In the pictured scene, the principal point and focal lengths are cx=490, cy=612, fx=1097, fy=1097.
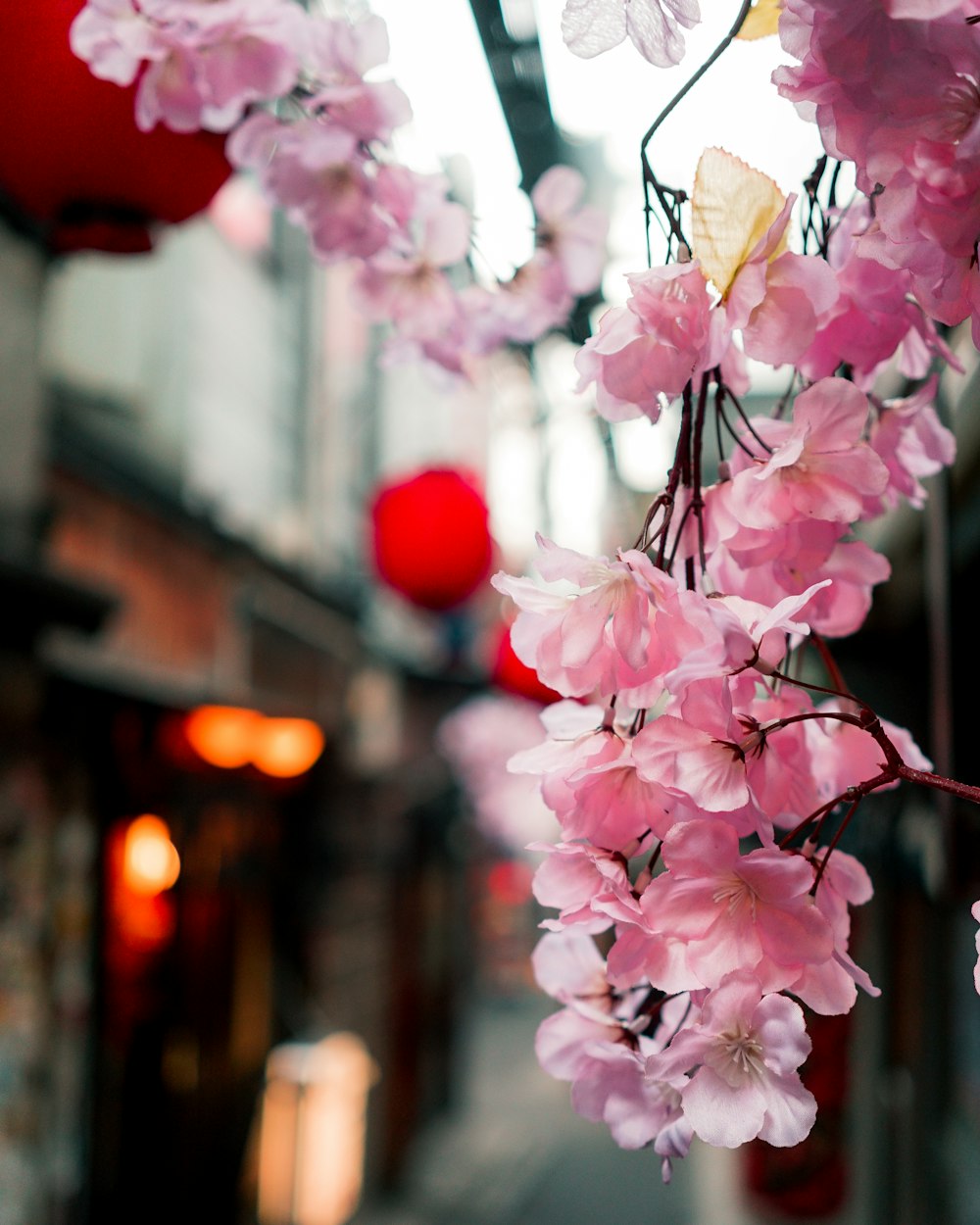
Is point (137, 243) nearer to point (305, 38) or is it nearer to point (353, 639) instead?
point (305, 38)

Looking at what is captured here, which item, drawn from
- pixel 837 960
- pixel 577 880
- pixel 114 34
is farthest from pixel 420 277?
pixel 837 960

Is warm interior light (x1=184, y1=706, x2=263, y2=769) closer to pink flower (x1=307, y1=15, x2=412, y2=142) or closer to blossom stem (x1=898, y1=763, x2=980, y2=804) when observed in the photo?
pink flower (x1=307, y1=15, x2=412, y2=142)

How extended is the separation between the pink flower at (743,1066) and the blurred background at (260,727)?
0.29 m

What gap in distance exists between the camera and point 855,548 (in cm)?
Result: 101

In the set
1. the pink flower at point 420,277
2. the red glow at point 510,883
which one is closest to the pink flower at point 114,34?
the pink flower at point 420,277

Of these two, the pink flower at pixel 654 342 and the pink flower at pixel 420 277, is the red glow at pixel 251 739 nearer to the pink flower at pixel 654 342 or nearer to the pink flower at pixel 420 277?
the pink flower at pixel 420 277

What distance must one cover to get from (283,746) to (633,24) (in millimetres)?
5928

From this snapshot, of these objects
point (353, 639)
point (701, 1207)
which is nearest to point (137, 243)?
point (701, 1207)

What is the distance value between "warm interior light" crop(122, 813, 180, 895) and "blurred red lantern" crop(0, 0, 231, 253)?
4.39m

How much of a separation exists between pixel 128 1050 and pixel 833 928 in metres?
5.78

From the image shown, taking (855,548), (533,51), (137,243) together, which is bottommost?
(855,548)

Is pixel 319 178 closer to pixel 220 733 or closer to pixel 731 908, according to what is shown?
pixel 731 908

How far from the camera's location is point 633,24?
0.86m

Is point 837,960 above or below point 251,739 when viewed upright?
below
